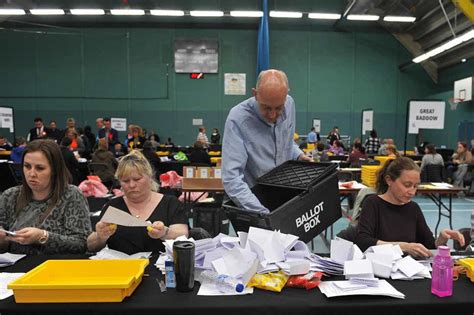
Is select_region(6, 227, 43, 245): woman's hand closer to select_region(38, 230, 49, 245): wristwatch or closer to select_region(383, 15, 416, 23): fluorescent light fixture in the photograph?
select_region(38, 230, 49, 245): wristwatch

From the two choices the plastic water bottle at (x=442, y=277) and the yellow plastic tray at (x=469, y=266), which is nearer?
the plastic water bottle at (x=442, y=277)

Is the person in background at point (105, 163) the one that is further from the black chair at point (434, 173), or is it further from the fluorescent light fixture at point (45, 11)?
the fluorescent light fixture at point (45, 11)

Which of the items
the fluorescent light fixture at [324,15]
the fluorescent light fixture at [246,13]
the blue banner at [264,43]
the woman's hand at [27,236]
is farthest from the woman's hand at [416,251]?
the fluorescent light fixture at [324,15]

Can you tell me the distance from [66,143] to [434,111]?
5.89 m

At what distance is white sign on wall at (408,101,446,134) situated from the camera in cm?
590

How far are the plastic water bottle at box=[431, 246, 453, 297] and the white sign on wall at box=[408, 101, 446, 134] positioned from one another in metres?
5.20

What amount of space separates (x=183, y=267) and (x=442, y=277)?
2.85 ft

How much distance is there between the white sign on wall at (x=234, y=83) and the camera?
14594mm

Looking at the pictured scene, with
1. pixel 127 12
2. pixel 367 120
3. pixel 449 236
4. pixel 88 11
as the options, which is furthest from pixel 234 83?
pixel 449 236

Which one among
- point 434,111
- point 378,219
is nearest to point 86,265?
point 378,219

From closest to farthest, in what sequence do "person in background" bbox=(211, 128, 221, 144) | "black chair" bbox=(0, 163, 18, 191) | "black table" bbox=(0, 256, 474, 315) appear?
"black table" bbox=(0, 256, 474, 315), "black chair" bbox=(0, 163, 18, 191), "person in background" bbox=(211, 128, 221, 144)

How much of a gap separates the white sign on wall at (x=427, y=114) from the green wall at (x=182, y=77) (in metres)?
8.91

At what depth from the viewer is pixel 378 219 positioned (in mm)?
2182

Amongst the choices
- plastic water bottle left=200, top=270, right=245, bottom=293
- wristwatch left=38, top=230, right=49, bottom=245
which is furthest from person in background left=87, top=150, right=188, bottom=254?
plastic water bottle left=200, top=270, right=245, bottom=293
